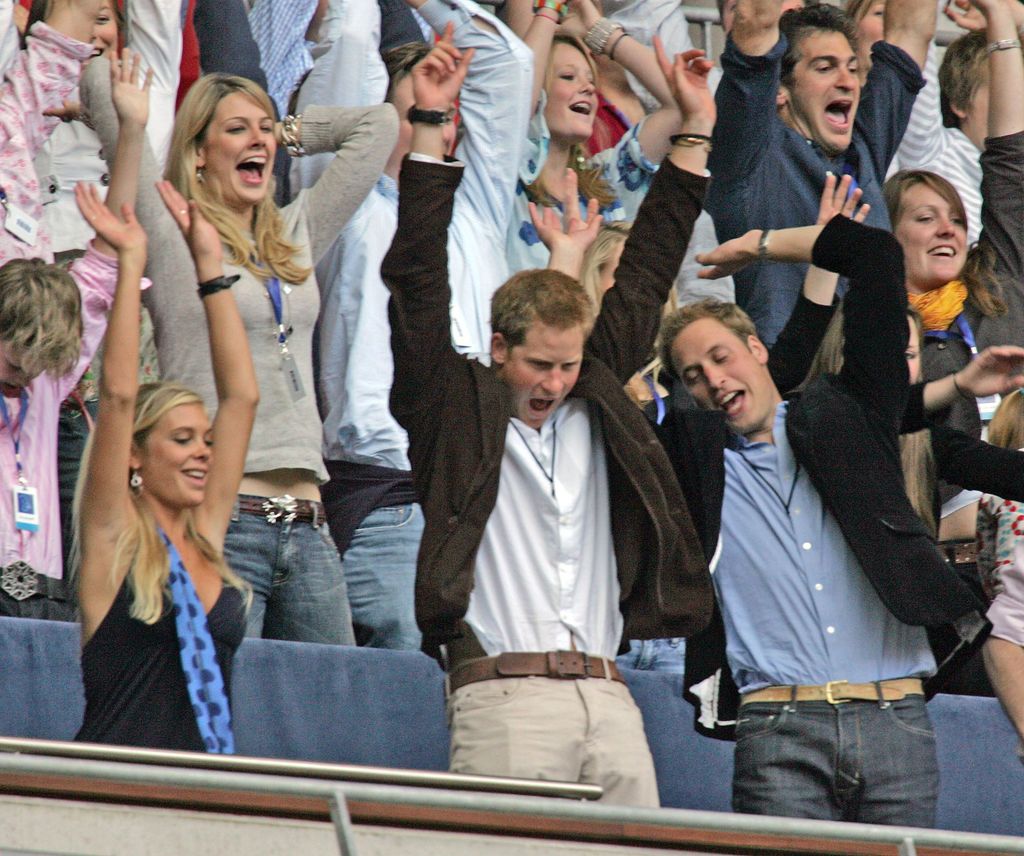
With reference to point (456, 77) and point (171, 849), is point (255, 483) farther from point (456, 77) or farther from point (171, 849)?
point (171, 849)

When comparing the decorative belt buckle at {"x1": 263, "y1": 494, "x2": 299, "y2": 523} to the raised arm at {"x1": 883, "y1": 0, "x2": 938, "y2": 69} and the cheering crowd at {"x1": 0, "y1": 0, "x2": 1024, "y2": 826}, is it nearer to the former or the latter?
the cheering crowd at {"x1": 0, "y1": 0, "x2": 1024, "y2": 826}

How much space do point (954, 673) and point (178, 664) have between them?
1.82 m

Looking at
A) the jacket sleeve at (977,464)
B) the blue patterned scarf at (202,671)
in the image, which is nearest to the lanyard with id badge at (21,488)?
the blue patterned scarf at (202,671)

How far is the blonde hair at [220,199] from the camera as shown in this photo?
5477 millimetres

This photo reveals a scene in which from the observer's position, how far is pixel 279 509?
516cm

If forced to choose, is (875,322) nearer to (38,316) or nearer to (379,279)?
(379,279)

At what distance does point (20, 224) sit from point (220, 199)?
1.85ft

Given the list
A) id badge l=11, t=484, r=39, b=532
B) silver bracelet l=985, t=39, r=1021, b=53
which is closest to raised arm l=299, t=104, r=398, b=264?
id badge l=11, t=484, r=39, b=532

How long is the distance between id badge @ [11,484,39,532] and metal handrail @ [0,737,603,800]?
166 centimetres

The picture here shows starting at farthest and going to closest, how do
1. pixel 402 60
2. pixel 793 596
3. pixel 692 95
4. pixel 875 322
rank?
pixel 402 60 → pixel 692 95 → pixel 875 322 → pixel 793 596

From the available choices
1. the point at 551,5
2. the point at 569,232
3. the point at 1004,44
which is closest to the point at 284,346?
the point at 569,232

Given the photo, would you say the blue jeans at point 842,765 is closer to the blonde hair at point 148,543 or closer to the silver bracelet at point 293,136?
the blonde hair at point 148,543

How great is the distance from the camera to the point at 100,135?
577 cm

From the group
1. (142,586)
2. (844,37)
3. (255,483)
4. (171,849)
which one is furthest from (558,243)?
(844,37)
